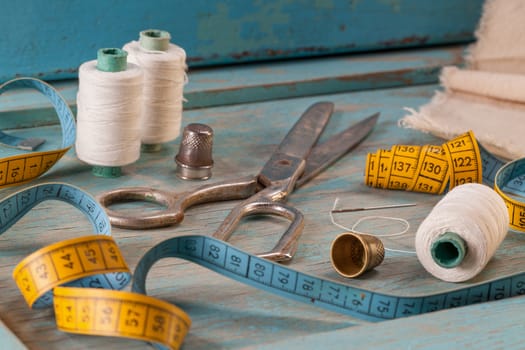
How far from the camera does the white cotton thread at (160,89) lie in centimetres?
147

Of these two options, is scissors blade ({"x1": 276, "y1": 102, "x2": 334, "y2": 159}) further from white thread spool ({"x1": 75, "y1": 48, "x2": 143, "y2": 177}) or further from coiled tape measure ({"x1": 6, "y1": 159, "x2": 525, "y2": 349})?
coiled tape measure ({"x1": 6, "y1": 159, "x2": 525, "y2": 349})

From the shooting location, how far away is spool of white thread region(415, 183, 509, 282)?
1178 millimetres

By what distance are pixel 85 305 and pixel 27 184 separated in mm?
454

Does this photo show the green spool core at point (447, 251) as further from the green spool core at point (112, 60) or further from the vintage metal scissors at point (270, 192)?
the green spool core at point (112, 60)

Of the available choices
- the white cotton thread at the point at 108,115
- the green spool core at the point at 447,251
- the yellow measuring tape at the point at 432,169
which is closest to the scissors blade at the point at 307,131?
the yellow measuring tape at the point at 432,169

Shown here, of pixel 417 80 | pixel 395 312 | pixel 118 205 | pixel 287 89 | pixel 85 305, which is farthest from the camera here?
pixel 417 80

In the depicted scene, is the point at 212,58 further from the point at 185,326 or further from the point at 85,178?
the point at 185,326

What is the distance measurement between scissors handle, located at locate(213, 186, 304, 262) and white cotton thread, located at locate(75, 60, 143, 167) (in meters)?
0.24

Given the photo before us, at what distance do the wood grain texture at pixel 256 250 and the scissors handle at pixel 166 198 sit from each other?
0.05 feet

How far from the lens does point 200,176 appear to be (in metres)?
1.44

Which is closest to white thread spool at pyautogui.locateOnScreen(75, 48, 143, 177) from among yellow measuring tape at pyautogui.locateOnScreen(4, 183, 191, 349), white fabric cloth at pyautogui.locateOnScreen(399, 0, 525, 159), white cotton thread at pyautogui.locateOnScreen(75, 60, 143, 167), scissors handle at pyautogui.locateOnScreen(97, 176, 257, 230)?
white cotton thread at pyautogui.locateOnScreen(75, 60, 143, 167)

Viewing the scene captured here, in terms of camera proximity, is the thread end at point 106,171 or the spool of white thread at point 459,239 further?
the thread end at point 106,171

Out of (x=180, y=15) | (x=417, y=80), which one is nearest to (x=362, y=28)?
(x=417, y=80)

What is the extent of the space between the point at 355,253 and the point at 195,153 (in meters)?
0.35
